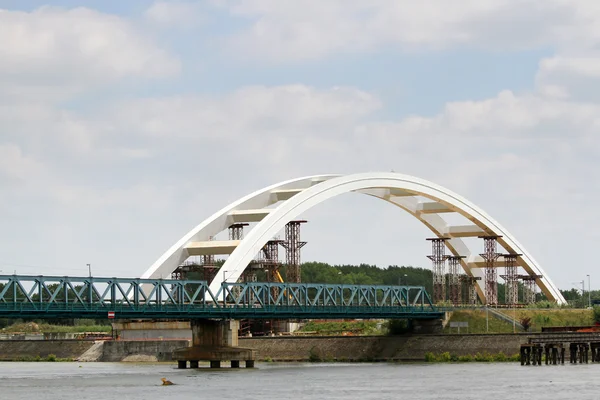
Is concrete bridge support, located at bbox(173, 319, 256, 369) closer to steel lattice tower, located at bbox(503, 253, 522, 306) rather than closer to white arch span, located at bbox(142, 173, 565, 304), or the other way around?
white arch span, located at bbox(142, 173, 565, 304)

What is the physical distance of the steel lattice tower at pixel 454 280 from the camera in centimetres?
12662

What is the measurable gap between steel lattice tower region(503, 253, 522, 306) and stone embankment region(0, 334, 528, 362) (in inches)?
1042

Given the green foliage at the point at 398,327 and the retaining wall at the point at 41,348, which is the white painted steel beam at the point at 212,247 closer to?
the green foliage at the point at 398,327

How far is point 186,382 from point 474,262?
6561cm

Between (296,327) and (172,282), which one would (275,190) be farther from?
(172,282)

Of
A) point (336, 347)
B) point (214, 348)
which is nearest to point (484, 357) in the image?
point (336, 347)

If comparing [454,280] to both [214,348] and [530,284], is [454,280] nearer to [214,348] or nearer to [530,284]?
[530,284]

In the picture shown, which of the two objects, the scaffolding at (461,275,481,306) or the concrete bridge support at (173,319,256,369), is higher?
the scaffolding at (461,275,481,306)

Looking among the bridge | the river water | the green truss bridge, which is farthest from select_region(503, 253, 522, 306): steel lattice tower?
the river water

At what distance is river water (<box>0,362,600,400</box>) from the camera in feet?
198

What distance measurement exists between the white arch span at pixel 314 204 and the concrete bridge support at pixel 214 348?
5.81 metres

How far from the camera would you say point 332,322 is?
123m

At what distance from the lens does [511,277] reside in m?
128

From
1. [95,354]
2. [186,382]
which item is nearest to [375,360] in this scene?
[95,354]
